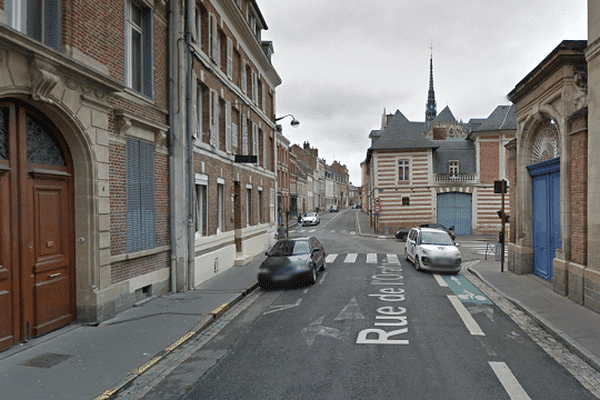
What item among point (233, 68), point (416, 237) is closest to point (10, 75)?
point (233, 68)

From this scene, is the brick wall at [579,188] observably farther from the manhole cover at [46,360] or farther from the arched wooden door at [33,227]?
the arched wooden door at [33,227]

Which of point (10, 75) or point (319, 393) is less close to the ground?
point (10, 75)

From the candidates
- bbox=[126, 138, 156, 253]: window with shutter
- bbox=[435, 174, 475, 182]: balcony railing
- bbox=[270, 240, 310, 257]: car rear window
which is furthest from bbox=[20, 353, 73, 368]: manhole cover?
bbox=[435, 174, 475, 182]: balcony railing

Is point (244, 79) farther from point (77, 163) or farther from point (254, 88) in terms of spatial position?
point (77, 163)

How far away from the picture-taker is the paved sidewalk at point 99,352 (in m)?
5.33

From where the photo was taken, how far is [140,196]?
9.91 meters

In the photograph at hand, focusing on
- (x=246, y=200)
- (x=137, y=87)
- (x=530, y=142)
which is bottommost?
(x=246, y=200)

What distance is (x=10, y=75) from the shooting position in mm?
6305

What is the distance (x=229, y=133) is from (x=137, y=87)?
226 inches

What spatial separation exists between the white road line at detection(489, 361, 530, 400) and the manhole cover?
6190 mm

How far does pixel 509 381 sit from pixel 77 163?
8.09m

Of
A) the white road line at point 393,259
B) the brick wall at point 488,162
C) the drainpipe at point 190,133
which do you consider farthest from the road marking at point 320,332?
the brick wall at point 488,162

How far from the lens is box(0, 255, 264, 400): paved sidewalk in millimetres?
5331

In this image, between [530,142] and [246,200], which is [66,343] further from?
[530,142]
